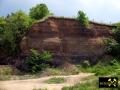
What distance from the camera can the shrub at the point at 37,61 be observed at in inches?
1460

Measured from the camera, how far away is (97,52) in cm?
4153

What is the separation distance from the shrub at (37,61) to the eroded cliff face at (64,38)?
4.07ft

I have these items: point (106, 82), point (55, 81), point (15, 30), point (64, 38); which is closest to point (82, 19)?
point (64, 38)

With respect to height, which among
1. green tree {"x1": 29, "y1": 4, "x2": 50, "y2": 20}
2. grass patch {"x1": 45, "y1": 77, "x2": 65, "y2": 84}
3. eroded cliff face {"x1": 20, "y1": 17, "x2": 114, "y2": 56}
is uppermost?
green tree {"x1": 29, "y1": 4, "x2": 50, "y2": 20}

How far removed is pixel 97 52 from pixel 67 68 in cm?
485

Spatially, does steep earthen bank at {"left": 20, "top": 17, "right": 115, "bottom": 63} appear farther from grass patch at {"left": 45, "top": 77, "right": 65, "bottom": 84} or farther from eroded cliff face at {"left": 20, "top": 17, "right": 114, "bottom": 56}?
grass patch at {"left": 45, "top": 77, "right": 65, "bottom": 84}

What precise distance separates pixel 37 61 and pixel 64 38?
195 inches

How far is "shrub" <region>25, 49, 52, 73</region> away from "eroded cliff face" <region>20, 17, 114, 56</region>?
1.24 m

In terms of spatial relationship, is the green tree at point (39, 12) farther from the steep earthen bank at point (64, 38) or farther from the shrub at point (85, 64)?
the shrub at point (85, 64)

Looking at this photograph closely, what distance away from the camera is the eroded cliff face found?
4025cm

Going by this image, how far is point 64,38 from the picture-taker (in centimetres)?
4159

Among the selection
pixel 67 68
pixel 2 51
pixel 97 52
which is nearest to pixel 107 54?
pixel 97 52

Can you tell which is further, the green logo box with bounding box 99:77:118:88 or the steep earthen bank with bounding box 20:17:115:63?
the steep earthen bank with bounding box 20:17:115:63

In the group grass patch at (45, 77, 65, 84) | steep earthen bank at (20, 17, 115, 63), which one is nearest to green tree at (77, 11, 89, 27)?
steep earthen bank at (20, 17, 115, 63)
